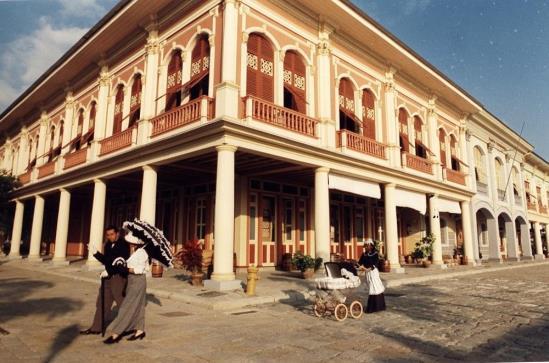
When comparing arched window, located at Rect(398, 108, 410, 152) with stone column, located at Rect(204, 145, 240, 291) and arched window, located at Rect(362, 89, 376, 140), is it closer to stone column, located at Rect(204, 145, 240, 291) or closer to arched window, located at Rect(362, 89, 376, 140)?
arched window, located at Rect(362, 89, 376, 140)

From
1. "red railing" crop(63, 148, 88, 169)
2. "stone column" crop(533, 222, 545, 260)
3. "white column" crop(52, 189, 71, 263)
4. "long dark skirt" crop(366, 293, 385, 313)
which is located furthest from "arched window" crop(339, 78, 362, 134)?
"stone column" crop(533, 222, 545, 260)

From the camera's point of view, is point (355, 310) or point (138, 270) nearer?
point (138, 270)

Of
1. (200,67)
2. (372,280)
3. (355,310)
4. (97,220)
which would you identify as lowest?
(355,310)

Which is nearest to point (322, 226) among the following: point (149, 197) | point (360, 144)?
point (360, 144)

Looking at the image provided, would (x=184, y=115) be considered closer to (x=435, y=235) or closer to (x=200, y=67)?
(x=200, y=67)

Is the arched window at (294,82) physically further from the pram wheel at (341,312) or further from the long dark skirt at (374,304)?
the pram wheel at (341,312)

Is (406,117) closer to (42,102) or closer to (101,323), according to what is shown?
(101,323)

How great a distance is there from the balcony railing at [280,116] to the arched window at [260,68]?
0.63m

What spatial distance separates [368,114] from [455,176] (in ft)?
25.4

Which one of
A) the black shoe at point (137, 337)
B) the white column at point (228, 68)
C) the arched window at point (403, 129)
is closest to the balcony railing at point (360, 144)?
the arched window at point (403, 129)

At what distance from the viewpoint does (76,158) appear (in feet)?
54.5

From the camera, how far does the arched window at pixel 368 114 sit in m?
15.3

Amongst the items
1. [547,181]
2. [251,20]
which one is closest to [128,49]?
[251,20]

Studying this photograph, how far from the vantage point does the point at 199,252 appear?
33.7 feet
